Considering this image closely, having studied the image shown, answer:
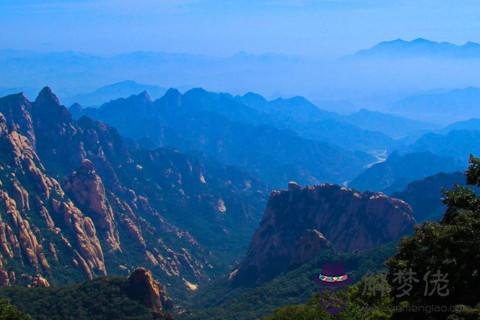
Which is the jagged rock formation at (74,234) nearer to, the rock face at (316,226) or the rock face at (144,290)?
the rock face at (316,226)

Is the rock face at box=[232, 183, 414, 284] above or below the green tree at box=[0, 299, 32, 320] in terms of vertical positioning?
below

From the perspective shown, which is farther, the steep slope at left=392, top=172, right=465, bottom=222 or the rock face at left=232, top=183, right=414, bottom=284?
the steep slope at left=392, top=172, right=465, bottom=222

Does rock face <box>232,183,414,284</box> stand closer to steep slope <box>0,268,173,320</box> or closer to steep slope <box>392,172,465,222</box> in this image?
steep slope <box>392,172,465,222</box>

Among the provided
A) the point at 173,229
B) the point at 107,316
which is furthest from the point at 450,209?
the point at 173,229

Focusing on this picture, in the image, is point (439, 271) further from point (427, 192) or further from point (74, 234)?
point (427, 192)

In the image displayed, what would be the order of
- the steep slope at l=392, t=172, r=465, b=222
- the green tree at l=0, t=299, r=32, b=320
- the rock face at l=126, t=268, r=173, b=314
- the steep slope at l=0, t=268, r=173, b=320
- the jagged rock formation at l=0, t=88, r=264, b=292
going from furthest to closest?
the steep slope at l=392, t=172, r=465, b=222, the jagged rock formation at l=0, t=88, r=264, b=292, the rock face at l=126, t=268, r=173, b=314, the steep slope at l=0, t=268, r=173, b=320, the green tree at l=0, t=299, r=32, b=320

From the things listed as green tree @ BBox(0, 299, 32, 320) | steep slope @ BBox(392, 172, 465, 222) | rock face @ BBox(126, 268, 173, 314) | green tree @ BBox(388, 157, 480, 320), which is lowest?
steep slope @ BBox(392, 172, 465, 222)

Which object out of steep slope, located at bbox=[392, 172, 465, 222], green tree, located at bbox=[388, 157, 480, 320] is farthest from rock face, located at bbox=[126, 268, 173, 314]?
steep slope, located at bbox=[392, 172, 465, 222]

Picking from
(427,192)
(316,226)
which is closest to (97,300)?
(316,226)

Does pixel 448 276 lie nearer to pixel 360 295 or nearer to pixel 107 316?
pixel 360 295
